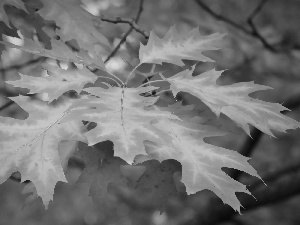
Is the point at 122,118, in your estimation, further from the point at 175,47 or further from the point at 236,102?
the point at 175,47

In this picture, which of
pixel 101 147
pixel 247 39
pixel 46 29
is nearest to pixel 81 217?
pixel 247 39

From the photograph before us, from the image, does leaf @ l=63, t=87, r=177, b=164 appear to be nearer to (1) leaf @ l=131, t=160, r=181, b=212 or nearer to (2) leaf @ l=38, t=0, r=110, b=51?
(1) leaf @ l=131, t=160, r=181, b=212

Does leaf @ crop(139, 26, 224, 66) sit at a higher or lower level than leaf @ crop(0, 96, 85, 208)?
higher

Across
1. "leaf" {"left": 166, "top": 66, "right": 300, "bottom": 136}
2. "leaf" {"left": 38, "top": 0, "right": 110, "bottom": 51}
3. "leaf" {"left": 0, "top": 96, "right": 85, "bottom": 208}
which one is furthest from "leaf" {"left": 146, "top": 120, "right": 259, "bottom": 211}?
"leaf" {"left": 38, "top": 0, "right": 110, "bottom": 51}

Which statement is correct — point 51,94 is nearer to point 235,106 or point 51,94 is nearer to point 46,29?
point 235,106

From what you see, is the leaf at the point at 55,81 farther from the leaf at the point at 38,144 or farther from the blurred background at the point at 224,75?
the blurred background at the point at 224,75

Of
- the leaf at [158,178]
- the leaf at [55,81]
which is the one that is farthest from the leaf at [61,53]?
the leaf at [158,178]
